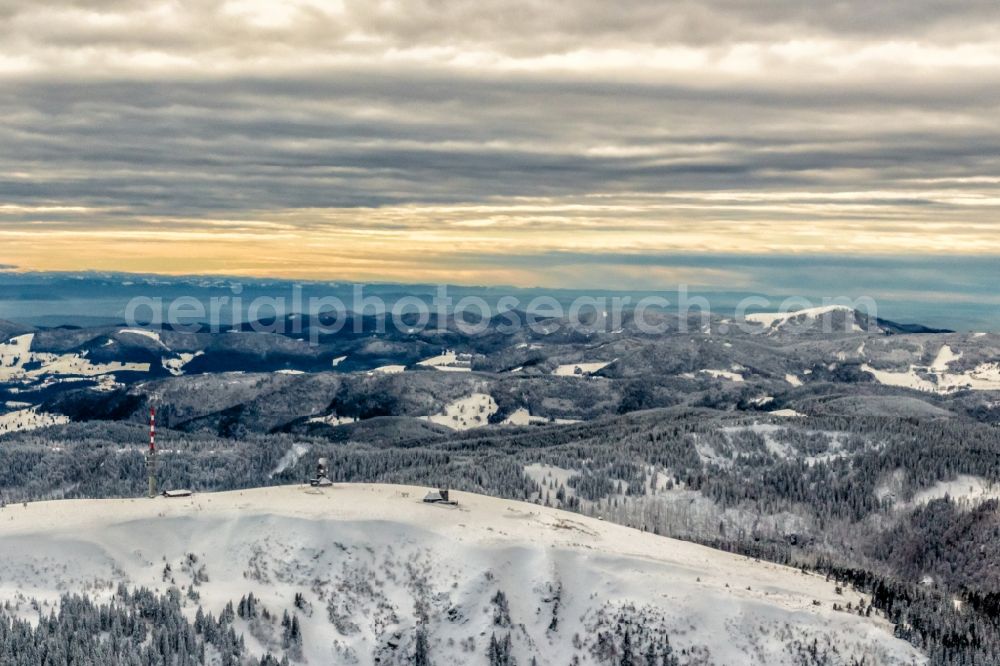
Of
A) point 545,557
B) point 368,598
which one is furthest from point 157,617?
point 545,557

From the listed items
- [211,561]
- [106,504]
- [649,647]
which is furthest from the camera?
[106,504]

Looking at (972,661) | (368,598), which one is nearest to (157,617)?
(368,598)

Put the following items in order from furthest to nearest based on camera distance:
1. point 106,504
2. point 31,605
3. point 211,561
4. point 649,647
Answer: point 106,504 < point 211,561 < point 649,647 < point 31,605

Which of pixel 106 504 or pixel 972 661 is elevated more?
pixel 106 504

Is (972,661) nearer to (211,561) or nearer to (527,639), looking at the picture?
(527,639)

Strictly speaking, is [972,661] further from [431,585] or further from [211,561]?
[211,561]

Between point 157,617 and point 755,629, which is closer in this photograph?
point 157,617
